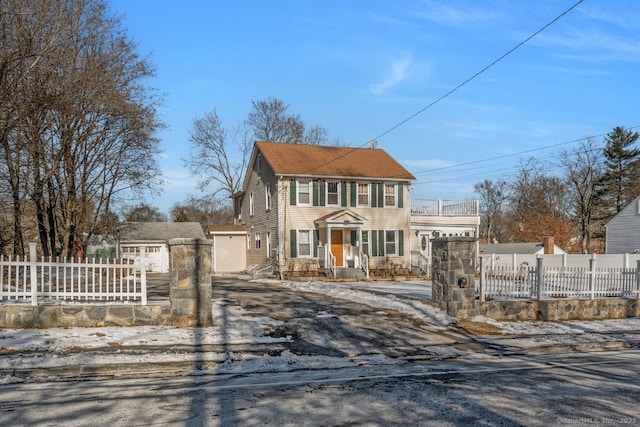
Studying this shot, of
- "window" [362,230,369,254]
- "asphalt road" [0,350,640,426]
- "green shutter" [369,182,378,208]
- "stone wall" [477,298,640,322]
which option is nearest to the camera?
"asphalt road" [0,350,640,426]

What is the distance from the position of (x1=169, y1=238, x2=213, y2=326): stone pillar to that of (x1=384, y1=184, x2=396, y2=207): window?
2028cm

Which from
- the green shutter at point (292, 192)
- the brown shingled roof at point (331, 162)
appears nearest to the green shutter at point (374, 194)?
the brown shingled roof at point (331, 162)

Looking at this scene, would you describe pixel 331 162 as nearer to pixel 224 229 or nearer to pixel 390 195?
pixel 390 195

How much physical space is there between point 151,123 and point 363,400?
2479 centimetres

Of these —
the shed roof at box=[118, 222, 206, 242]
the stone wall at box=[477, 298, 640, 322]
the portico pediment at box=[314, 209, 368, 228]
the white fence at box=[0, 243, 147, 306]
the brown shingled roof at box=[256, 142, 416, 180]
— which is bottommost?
the stone wall at box=[477, 298, 640, 322]

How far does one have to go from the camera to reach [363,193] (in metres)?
29.5

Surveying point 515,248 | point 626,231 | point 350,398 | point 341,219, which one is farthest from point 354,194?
point 350,398

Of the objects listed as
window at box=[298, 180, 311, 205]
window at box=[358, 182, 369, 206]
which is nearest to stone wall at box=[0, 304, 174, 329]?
window at box=[298, 180, 311, 205]

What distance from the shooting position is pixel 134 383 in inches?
278

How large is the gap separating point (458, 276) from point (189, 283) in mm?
6154

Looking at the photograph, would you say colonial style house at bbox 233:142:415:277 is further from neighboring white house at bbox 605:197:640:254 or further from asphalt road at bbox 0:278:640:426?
asphalt road at bbox 0:278:640:426

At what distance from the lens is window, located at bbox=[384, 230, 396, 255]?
1156 inches

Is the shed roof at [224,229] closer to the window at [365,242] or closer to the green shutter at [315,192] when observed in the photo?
the green shutter at [315,192]

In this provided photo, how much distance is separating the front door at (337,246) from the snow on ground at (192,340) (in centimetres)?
1579
